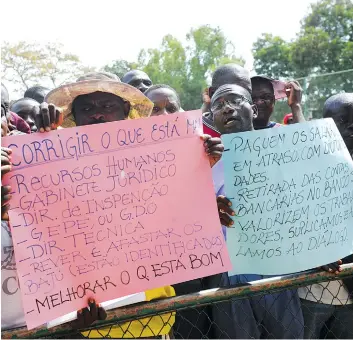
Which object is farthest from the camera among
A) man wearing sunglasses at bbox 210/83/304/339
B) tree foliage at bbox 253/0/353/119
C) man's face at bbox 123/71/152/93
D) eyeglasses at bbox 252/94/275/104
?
tree foliage at bbox 253/0/353/119

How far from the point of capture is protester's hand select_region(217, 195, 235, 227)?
2258 millimetres

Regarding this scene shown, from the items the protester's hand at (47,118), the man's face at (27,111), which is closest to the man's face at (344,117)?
the protester's hand at (47,118)

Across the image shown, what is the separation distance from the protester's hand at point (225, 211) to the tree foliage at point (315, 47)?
104 ft

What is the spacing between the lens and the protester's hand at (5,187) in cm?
183

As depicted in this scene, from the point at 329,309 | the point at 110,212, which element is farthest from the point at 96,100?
the point at 329,309

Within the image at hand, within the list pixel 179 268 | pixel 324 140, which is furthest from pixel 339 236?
pixel 179 268

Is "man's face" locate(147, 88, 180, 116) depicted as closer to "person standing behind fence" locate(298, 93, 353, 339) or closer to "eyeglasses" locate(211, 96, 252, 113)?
"eyeglasses" locate(211, 96, 252, 113)

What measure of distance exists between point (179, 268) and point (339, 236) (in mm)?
811

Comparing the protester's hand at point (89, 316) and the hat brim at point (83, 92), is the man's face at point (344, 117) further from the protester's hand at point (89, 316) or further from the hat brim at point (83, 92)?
the protester's hand at point (89, 316)

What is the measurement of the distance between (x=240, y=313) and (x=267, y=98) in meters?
1.79

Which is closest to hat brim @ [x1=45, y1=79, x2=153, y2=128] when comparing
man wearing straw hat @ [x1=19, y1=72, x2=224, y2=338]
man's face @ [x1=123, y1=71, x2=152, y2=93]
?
man wearing straw hat @ [x1=19, y1=72, x2=224, y2=338]

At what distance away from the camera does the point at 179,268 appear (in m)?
2.08

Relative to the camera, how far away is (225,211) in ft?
7.47

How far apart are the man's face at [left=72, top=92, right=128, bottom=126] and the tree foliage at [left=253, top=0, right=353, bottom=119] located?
31.3m
